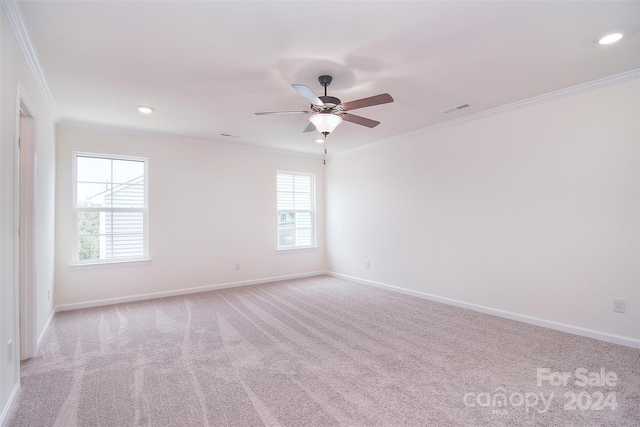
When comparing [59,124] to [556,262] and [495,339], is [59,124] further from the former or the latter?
[556,262]

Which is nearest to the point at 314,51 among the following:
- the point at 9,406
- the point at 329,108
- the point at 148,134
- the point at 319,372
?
the point at 329,108

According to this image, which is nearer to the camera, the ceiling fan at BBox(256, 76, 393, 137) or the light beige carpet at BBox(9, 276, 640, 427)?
the light beige carpet at BBox(9, 276, 640, 427)

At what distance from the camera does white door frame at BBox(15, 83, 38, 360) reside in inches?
109

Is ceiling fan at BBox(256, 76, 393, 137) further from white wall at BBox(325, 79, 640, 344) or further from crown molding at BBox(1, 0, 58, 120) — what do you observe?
white wall at BBox(325, 79, 640, 344)

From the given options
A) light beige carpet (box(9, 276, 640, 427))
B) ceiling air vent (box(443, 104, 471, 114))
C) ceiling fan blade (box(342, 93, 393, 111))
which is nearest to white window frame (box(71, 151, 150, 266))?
light beige carpet (box(9, 276, 640, 427))

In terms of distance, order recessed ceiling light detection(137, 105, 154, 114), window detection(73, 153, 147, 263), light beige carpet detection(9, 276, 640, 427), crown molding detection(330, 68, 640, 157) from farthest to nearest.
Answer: window detection(73, 153, 147, 263)
recessed ceiling light detection(137, 105, 154, 114)
crown molding detection(330, 68, 640, 157)
light beige carpet detection(9, 276, 640, 427)

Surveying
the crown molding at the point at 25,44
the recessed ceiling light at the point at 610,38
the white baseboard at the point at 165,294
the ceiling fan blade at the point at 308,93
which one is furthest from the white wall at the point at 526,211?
the crown molding at the point at 25,44

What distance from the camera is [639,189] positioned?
2.87m

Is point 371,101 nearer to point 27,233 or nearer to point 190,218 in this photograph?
point 27,233

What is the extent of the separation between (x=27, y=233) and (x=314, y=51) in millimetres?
3004

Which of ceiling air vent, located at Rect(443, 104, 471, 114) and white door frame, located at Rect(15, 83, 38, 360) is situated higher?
ceiling air vent, located at Rect(443, 104, 471, 114)

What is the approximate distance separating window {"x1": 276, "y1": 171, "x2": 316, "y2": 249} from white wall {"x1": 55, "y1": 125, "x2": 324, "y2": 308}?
0.61 feet

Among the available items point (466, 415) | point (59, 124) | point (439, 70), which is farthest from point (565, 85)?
point (59, 124)

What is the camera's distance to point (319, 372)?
2.49m
